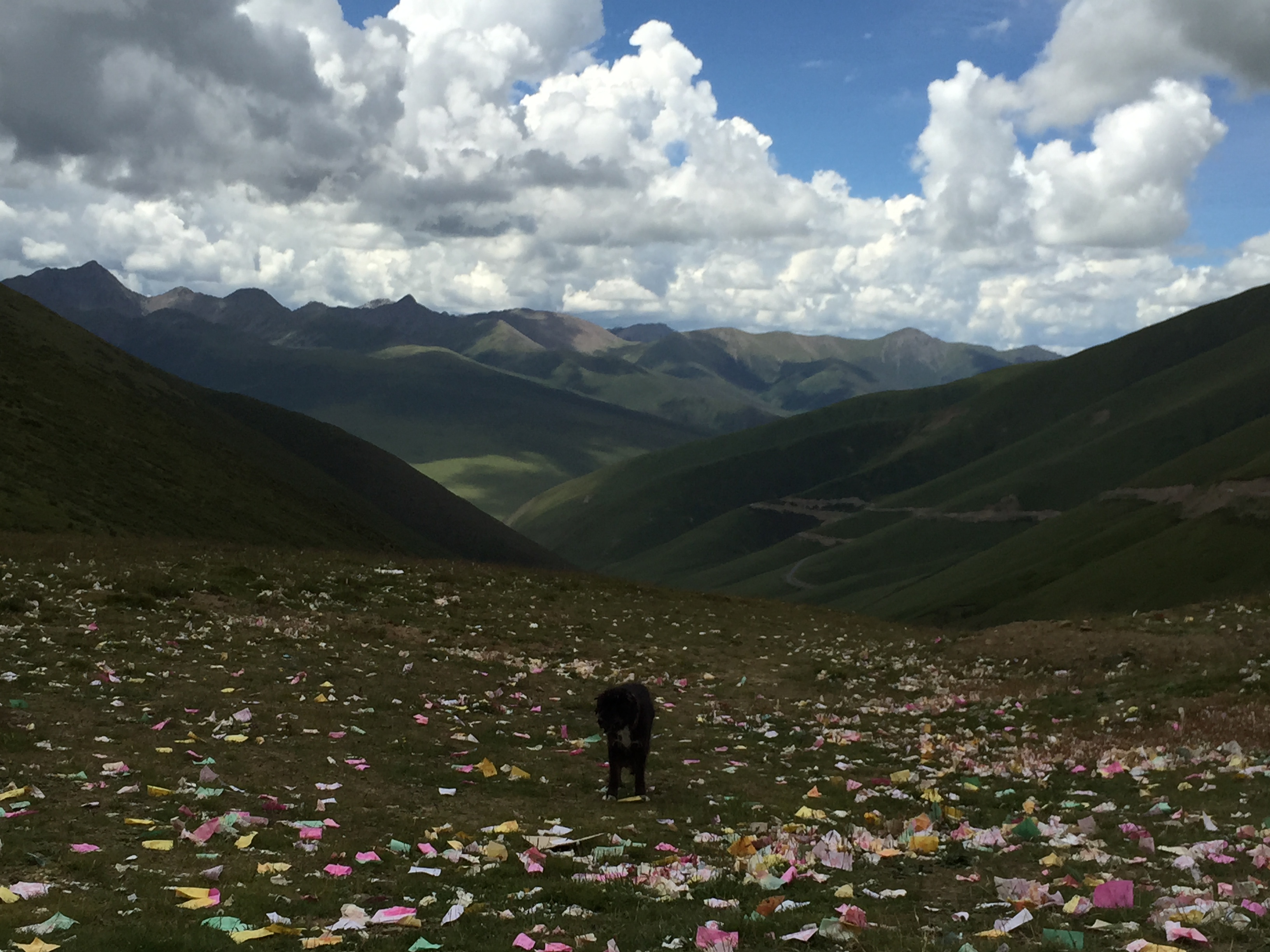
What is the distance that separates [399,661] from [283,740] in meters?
10.0

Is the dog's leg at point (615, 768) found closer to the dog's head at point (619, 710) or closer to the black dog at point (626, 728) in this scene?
the black dog at point (626, 728)

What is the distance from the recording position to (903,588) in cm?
18575

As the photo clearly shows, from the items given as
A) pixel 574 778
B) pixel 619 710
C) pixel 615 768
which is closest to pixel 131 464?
pixel 574 778

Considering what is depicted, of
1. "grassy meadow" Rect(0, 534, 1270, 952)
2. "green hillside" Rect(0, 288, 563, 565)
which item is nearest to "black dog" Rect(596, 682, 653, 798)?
"grassy meadow" Rect(0, 534, 1270, 952)

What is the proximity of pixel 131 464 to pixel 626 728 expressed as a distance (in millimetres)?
93254

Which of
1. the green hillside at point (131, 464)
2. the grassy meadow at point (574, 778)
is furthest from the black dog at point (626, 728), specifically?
the green hillside at point (131, 464)

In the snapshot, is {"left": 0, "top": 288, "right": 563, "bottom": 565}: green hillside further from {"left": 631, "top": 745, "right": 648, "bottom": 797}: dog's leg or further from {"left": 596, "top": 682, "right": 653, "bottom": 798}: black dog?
{"left": 631, "top": 745, "right": 648, "bottom": 797}: dog's leg

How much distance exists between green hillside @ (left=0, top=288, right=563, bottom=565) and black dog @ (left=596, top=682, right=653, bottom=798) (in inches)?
1823

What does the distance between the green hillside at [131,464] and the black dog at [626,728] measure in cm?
4630

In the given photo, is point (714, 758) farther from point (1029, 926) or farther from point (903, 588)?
point (903, 588)

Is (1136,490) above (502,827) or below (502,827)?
above

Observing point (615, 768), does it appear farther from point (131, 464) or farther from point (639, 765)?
point (131, 464)

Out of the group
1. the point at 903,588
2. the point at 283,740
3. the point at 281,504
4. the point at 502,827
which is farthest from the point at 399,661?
the point at 903,588

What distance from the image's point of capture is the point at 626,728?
58.8ft
